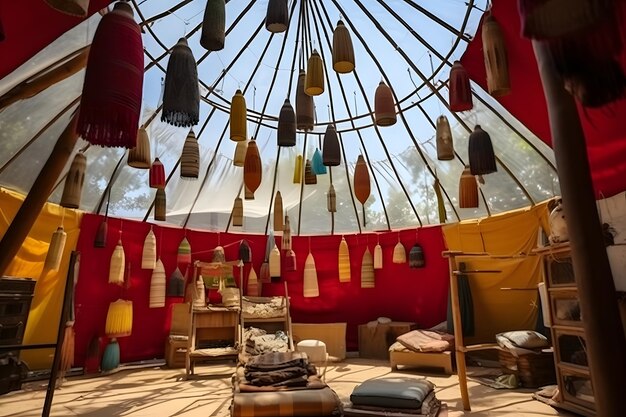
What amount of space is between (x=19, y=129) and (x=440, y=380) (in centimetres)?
669

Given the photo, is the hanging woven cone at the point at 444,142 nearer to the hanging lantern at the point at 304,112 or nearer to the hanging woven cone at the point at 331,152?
the hanging woven cone at the point at 331,152

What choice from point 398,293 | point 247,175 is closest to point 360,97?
point 247,175

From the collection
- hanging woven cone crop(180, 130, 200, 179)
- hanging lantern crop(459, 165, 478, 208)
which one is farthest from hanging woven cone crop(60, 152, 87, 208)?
hanging lantern crop(459, 165, 478, 208)

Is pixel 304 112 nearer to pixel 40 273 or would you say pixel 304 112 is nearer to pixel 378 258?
pixel 378 258

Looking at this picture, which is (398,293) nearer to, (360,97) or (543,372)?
(543,372)

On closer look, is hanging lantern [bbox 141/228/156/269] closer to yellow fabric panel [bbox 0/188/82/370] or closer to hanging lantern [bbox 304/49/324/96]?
yellow fabric panel [bbox 0/188/82/370]

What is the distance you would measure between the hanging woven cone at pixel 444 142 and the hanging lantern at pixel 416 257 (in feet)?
11.2

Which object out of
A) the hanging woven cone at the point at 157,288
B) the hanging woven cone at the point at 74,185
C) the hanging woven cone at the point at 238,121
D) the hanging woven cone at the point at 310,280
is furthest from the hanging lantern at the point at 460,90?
the hanging woven cone at the point at 157,288

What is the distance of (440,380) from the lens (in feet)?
18.7

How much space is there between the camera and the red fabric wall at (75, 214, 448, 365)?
689 cm

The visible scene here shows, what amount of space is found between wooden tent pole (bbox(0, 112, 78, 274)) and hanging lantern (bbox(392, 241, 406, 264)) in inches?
259

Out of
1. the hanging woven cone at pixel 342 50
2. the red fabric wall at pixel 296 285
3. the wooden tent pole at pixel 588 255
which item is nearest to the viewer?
the wooden tent pole at pixel 588 255

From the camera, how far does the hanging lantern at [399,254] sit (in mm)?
7977

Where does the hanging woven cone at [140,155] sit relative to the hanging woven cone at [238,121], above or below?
below
